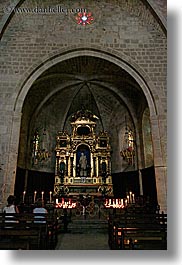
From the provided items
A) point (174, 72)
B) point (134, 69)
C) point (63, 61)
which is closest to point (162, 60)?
point (134, 69)

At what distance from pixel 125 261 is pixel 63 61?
10.1m

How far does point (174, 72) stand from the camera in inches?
157

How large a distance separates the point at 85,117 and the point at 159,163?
8.07 metres

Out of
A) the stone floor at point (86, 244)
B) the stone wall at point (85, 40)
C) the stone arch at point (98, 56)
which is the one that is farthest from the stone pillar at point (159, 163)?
the stone floor at point (86, 244)

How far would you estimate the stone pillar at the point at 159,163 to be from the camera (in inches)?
385

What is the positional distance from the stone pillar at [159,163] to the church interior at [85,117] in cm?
4

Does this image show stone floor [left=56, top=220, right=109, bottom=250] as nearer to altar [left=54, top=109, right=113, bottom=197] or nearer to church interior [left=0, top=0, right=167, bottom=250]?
church interior [left=0, top=0, right=167, bottom=250]

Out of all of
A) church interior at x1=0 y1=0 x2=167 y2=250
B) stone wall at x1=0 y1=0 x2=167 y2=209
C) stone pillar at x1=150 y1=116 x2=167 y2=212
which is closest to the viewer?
church interior at x1=0 y1=0 x2=167 y2=250

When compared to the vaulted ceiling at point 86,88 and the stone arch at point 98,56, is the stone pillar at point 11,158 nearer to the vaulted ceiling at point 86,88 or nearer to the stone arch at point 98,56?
the stone arch at point 98,56

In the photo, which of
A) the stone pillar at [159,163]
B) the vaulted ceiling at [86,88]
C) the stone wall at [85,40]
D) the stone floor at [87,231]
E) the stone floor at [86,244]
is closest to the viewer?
the stone floor at [86,244]

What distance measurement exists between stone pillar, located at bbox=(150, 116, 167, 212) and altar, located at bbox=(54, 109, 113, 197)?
5.49 metres

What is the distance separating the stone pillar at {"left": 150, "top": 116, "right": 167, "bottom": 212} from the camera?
9789 millimetres

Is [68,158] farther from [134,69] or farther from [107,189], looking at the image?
[134,69]

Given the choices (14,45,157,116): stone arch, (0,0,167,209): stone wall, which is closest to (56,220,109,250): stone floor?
(0,0,167,209): stone wall
